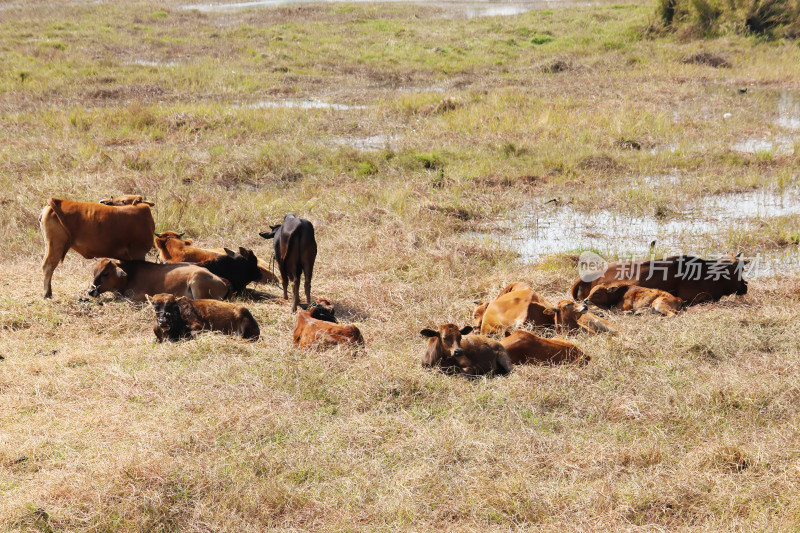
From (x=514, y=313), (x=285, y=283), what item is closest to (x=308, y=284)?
(x=285, y=283)

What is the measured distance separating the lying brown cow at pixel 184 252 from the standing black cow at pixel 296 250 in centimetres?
94

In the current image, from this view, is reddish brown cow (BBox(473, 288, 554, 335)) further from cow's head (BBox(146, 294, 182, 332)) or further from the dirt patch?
the dirt patch

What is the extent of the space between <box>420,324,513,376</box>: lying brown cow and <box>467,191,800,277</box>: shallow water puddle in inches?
153

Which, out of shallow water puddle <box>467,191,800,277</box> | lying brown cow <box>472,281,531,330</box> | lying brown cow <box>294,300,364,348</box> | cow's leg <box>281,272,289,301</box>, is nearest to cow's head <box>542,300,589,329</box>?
lying brown cow <box>472,281,531,330</box>

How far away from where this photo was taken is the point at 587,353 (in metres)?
7.01

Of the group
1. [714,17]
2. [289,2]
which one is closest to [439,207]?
[714,17]

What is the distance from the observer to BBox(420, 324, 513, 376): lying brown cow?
6.64 meters

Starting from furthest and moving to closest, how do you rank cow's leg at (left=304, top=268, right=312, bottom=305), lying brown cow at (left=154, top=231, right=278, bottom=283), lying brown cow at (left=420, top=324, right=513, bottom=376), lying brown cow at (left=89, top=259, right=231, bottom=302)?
lying brown cow at (left=154, top=231, right=278, bottom=283) → cow's leg at (left=304, top=268, right=312, bottom=305) → lying brown cow at (left=89, top=259, right=231, bottom=302) → lying brown cow at (left=420, top=324, right=513, bottom=376)

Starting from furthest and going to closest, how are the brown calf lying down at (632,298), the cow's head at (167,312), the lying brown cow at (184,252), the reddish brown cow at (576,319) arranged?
the lying brown cow at (184,252) < the brown calf lying down at (632,298) < the reddish brown cow at (576,319) < the cow's head at (167,312)

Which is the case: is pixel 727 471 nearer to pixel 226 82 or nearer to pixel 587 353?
pixel 587 353

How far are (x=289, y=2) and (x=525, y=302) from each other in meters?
42.6

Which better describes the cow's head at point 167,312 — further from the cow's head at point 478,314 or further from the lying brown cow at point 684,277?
the lying brown cow at point 684,277

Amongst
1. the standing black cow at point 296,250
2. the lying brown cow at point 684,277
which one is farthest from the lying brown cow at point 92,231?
the lying brown cow at point 684,277

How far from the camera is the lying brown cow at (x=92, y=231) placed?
28.3 ft
